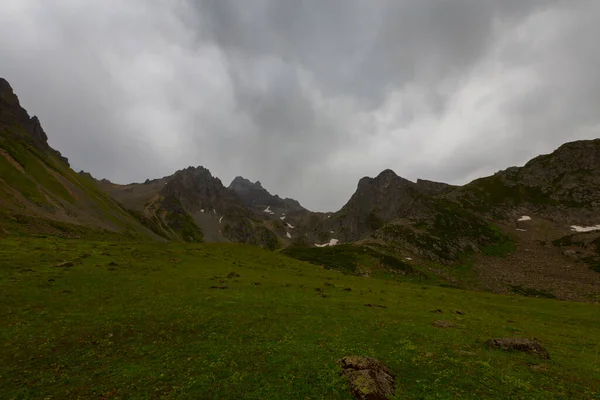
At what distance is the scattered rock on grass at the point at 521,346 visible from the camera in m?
26.1

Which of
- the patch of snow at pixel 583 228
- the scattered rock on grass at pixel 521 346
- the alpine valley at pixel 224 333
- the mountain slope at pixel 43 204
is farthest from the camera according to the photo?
the patch of snow at pixel 583 228

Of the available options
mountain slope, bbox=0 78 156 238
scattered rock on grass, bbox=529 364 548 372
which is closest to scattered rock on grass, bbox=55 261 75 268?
mountain slope, bbox=0 78 156 238

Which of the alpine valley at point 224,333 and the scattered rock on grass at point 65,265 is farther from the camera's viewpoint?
the scattered rock on grass at point 65,265

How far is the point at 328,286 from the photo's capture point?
6062 cm

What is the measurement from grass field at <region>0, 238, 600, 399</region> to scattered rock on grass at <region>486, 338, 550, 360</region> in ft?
3.68

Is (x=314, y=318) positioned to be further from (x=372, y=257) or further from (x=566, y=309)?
(x=372, y=257)

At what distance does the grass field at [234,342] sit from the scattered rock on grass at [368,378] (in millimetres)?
839

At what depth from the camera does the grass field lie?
1916 cm

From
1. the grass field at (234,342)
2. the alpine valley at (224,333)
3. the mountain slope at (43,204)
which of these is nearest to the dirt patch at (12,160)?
the mountain slope at (43,204)

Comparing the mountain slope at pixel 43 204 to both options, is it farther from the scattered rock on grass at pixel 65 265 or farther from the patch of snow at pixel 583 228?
the patch of snow at pixel 583 228

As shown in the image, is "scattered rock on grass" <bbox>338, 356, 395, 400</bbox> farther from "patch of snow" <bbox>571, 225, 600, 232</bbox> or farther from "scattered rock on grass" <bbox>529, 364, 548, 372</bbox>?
"patch of snow" <bbox>571, 225, 600, 232</bbox>

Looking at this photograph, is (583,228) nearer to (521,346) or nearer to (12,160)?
(521,346)

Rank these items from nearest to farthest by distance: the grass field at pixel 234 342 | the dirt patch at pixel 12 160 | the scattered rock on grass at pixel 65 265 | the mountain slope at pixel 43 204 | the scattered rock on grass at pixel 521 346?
the grass field at pixel 234 342 < the scattered rock on grass at pixel 521 346 < the scattered rock on grass at pixel 65 265 < the mountain slope at pixel 43 204 < the dirt patch at pixel 12 160

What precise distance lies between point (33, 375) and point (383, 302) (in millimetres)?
43283
